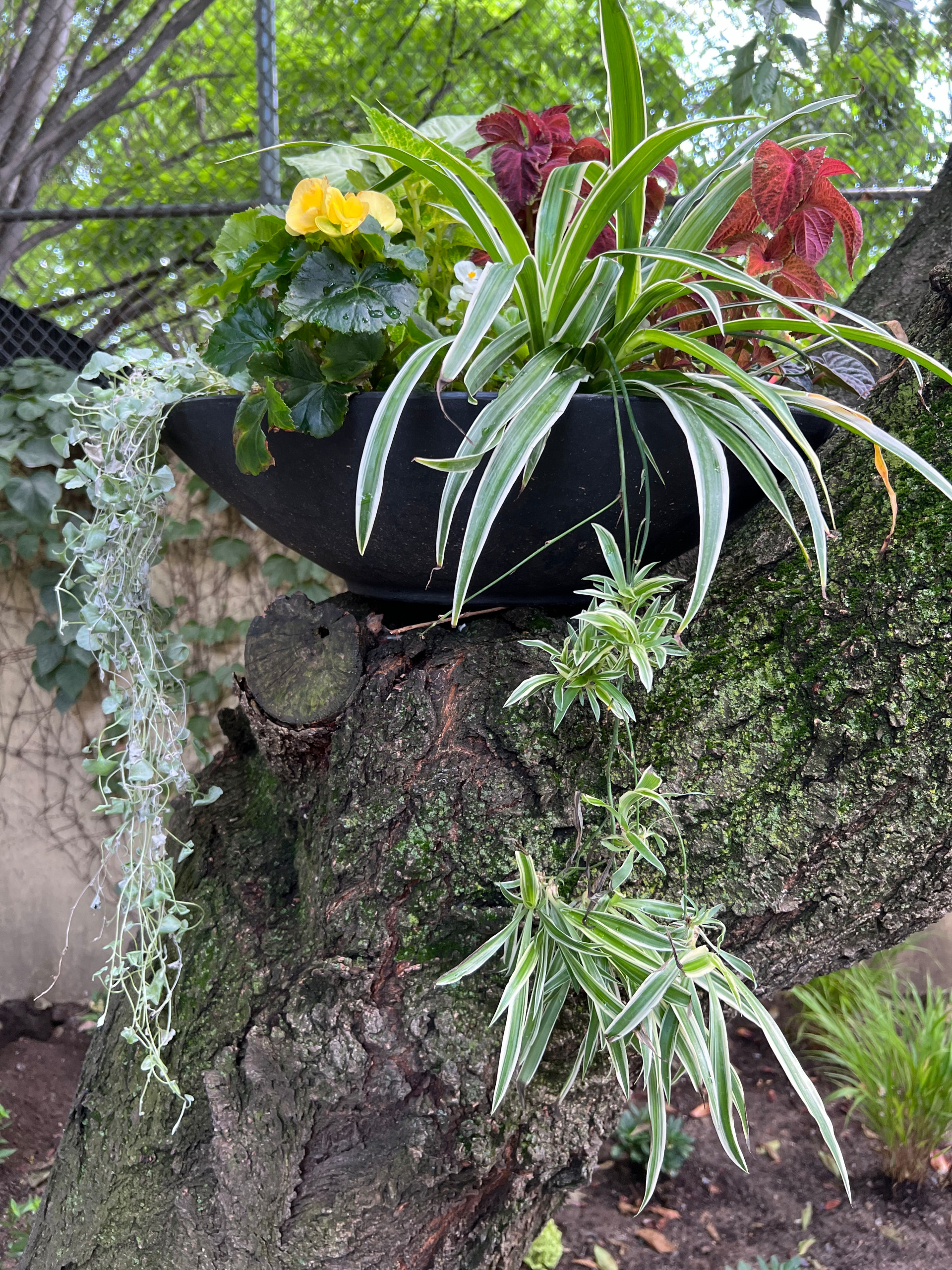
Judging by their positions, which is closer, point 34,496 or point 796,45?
point 796,45

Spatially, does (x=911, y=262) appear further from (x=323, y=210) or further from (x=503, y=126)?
(x=323, y=210)

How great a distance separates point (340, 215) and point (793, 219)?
1.31 feet

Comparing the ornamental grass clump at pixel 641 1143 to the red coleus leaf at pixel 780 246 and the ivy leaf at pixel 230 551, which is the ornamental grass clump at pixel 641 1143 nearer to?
the ivy leaf at pixel 230 551

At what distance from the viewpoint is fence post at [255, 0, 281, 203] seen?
6.37 ft

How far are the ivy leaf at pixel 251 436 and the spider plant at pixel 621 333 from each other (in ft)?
0.42

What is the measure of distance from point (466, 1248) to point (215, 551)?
199 centimetres

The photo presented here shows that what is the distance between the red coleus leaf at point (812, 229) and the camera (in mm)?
728

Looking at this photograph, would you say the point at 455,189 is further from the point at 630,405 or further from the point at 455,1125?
the point at 455,1125

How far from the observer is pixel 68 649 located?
7.48ft

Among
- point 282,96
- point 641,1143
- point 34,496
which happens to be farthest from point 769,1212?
point 282,96

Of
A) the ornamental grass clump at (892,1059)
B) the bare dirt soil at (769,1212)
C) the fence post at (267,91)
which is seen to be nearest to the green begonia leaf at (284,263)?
the fence post at (267,91)

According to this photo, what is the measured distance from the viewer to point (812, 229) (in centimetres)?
73

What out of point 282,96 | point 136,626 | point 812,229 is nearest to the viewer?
point 812,229

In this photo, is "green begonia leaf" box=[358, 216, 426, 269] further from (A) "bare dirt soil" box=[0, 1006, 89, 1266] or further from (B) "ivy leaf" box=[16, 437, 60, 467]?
(A) "bare dirt soil" box=[0, 1006, 89, 1266]
